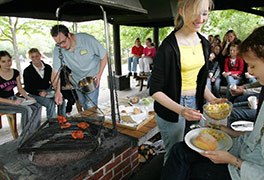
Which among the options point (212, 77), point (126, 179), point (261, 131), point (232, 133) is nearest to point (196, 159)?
point (232, 133)

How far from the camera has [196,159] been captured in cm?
133

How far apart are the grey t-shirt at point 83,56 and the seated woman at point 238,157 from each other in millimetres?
1736

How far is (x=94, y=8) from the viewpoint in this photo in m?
1.84

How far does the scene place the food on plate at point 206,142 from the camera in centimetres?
122

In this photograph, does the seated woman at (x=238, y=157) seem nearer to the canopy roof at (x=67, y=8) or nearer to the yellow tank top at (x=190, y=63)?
the yellow tank top at (x=190, y=63)

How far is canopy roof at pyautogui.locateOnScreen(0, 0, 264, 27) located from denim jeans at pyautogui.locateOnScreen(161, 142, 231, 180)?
913 mm

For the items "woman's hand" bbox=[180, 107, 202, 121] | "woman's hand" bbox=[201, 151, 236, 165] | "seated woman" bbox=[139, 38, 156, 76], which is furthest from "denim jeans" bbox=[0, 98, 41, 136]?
"seated woman" bbox=[139, 38, 156, 76]

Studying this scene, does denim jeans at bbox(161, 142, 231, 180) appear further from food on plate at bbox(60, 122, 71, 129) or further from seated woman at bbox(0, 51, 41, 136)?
seated woman at bbox(0, 51, 41, 136)

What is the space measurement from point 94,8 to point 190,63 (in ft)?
3.17

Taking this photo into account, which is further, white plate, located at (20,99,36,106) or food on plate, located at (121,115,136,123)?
white plate, located at (20,99,36,106)

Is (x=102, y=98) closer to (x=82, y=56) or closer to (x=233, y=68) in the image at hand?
(x=82, y=56)

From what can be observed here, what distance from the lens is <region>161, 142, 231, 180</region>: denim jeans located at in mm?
1251

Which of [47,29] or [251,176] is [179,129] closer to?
[251,176]

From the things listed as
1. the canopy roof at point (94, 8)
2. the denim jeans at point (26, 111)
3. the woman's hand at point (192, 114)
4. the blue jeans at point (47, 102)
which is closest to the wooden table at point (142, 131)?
the woman's hand at point (192, 114)
